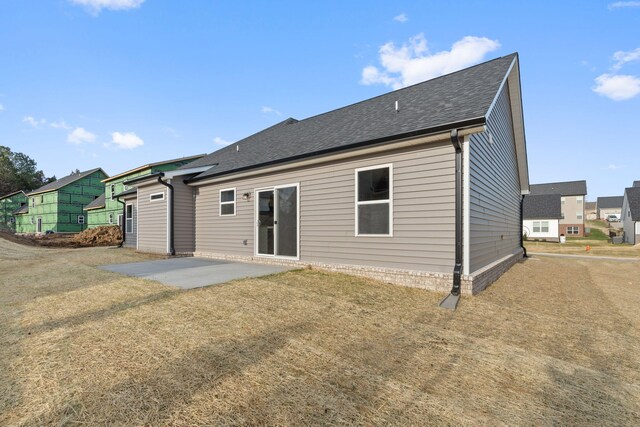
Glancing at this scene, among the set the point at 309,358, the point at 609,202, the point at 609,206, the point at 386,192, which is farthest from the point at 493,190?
the point at 609,202

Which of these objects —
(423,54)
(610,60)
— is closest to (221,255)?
(423,54)

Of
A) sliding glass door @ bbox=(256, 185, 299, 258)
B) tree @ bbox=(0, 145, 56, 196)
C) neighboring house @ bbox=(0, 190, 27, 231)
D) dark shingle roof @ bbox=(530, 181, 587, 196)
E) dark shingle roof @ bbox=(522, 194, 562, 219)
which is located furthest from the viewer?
tree @ bbox=(0, 145, 56, 196)

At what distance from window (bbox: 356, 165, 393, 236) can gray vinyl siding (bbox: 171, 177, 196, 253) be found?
7535mm

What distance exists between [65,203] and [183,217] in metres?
32.6

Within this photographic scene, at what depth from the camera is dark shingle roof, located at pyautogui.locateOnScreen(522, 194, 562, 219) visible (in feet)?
108

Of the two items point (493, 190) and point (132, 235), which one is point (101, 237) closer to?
point (132, 235)

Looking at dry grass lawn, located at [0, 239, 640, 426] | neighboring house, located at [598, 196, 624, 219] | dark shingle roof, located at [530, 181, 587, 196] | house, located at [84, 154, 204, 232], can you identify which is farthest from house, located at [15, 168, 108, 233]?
neighboring house, located at [598, 196, 624, 219]

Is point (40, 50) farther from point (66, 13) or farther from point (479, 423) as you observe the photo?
point (479, 423)

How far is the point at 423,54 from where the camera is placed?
36.4 ft

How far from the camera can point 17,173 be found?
173 feet

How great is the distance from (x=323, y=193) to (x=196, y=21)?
333 inches

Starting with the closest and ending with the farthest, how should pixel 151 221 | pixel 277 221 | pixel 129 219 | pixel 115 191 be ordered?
pixel 277 221 < pixel 151 221 < pixel 129 219 < pixel 115 191

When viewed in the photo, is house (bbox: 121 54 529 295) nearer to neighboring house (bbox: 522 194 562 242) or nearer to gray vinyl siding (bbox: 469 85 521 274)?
gray vinyl siding (bbox: 469 85 521 274)

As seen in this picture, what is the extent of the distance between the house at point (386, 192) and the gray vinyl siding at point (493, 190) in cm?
5
